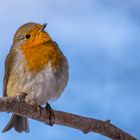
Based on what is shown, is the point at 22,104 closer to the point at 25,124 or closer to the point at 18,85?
the point at 18,85

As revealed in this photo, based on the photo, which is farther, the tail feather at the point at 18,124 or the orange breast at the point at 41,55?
the tail feather at the point at 18,124

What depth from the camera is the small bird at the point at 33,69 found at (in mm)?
3350

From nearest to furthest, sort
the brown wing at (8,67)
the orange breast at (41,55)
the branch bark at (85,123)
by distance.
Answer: the branch bark at (85,123) → the orange breast at (41,55) → the brown wing at (8,67)

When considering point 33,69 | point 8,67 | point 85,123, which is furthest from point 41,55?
point 85,123

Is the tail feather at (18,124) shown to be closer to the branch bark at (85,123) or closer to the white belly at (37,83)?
the white belly at (37,83)

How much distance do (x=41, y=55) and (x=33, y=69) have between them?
168 mm

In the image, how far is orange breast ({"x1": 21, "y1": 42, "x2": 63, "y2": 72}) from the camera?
3383 mm

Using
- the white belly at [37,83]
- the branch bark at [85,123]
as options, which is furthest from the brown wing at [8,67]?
the branch bark at [85,123]

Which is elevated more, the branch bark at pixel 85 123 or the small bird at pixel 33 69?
the small bird at pixel 33 69

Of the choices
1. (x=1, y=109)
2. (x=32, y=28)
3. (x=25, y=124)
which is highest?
→ (x=32, y=28)

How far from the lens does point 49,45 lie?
141 inches

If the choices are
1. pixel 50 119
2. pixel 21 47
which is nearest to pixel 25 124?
pixel 50 119

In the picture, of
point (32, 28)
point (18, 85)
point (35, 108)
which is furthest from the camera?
point (32, 28)

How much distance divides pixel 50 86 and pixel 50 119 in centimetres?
26
